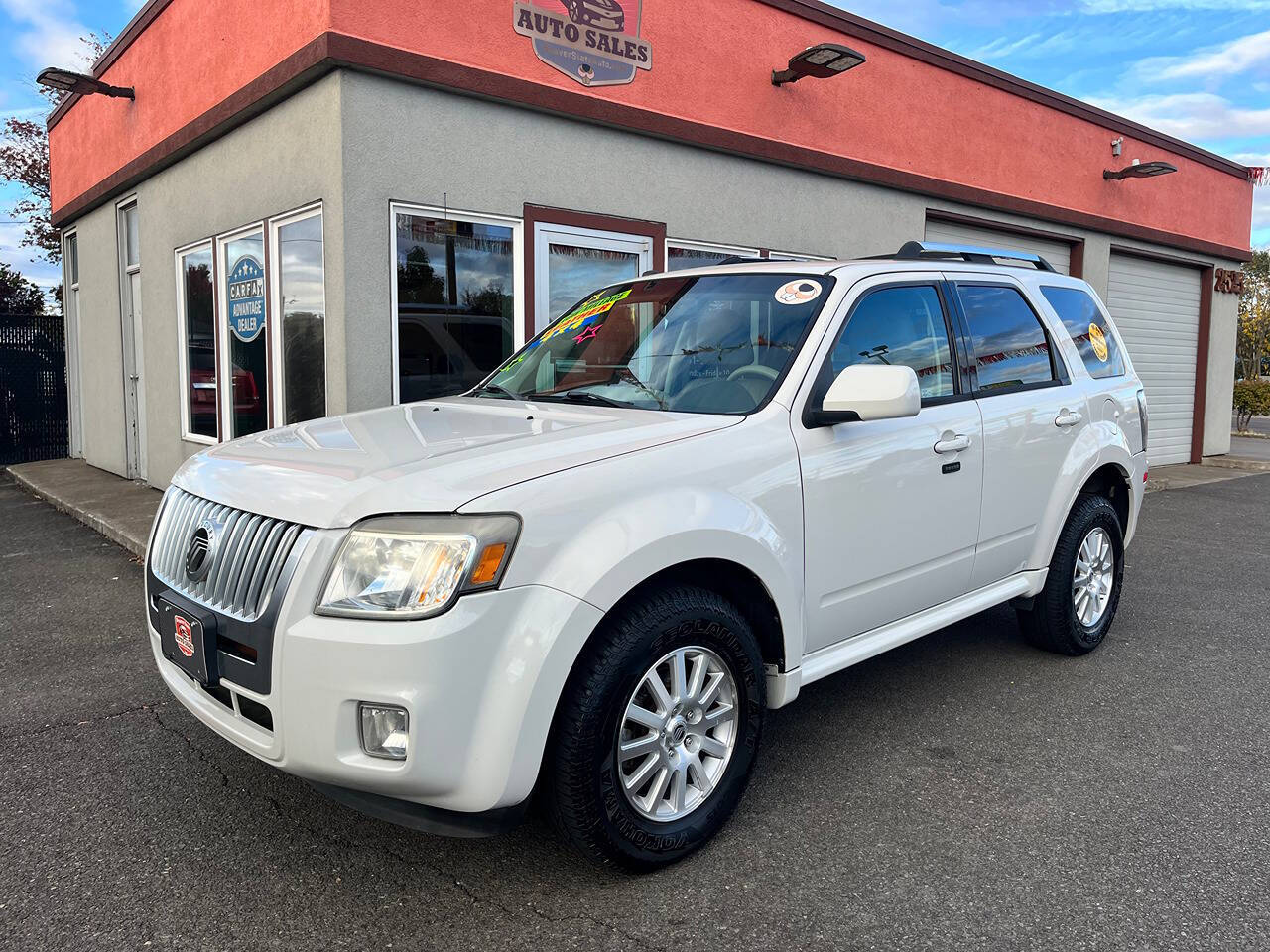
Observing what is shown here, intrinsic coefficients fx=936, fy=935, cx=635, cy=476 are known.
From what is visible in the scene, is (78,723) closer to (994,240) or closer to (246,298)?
(246,298)

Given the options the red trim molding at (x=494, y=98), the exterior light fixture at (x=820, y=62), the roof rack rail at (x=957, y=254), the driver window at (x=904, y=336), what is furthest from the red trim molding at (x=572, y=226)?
the driver window at (x=904, y=336)

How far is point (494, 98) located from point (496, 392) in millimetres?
3777

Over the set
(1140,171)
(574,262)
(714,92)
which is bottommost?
(574,262)

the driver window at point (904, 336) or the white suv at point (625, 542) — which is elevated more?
the driver window at point (904, 336)

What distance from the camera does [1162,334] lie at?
14609 mm

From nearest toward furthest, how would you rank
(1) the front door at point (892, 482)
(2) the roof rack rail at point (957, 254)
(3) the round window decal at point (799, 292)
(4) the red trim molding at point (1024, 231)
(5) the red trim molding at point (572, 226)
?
(1) the front door at point (892, 482), (3) the round window decal at point (799, 292), (2) the roof rack rail at point (957, 254), (5) the red trim molding at point (572, 226), (4) the red trim molding at point (1024, 231)

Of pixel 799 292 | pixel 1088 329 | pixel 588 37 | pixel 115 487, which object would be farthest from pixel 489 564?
pixel 115 487

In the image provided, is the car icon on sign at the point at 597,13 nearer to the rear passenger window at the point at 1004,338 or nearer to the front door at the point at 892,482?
the rear passenger window at the point at 1004,338

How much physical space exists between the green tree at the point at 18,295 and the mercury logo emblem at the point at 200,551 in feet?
67.6

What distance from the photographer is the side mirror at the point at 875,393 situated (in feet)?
10.2

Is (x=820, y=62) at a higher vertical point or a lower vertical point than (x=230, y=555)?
higher

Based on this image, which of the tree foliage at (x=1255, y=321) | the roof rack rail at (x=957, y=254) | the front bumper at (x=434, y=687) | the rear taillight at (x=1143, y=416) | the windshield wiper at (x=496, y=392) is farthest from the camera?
the tree foliage at (x=1255, y=321)

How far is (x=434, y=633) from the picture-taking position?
231 centimetres

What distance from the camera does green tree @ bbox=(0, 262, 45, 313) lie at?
2005 centimetres
